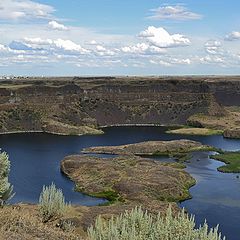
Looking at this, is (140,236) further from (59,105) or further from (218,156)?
(59,105)

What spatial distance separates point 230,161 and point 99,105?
297ft

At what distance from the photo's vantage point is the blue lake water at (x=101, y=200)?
6238 cm

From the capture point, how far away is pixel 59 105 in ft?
566

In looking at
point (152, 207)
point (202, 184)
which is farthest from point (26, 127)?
point (152, 207)

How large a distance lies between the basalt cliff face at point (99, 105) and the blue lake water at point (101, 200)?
44.3 feet

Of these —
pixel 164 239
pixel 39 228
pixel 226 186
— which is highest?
pixel 164 239

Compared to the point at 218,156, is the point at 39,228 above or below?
above

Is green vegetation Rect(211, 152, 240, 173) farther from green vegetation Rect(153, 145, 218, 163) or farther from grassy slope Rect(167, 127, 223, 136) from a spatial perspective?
grassy slope Rect(167, 127, 223, 136)

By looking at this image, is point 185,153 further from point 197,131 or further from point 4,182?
point 4,182

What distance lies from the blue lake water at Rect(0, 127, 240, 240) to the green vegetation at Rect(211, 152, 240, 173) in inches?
78.8

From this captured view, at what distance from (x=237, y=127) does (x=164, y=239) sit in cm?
14097

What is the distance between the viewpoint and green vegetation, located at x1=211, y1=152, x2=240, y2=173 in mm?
89812

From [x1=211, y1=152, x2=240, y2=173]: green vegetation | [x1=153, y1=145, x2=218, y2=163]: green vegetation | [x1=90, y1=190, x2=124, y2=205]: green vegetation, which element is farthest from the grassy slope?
[x1=90, y1=190, x2=124, y2=205]: green vegetation

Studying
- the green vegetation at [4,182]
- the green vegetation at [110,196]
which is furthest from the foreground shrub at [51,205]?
the green vegetation at [110,196]
